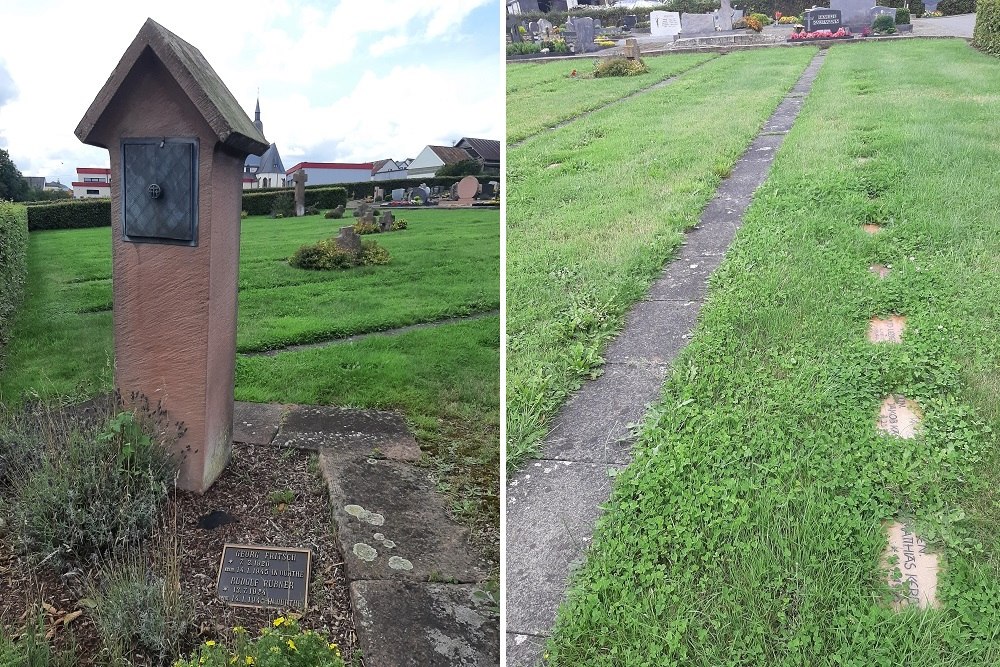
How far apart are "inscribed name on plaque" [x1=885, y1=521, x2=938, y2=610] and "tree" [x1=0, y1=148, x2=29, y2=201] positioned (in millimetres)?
3942

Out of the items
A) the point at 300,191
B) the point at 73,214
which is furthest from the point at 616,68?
the point at 300,191

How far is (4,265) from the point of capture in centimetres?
423

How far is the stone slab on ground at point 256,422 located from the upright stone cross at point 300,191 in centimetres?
838

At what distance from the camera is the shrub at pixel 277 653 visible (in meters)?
1.80

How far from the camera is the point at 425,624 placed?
2172 mm

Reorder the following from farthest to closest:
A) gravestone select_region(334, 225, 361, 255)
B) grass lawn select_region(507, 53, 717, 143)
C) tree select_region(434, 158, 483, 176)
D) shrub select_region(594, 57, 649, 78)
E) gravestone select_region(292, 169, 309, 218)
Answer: tree select_region(434, 158, 483, 176) → gravestone select_region(292, 169, 309, 218) → gravestone select_region(334, 225, 361, 255) → shrub select_region(594, 57, 649, 78) → grass lawn select_region(507, 53, 717, 143)

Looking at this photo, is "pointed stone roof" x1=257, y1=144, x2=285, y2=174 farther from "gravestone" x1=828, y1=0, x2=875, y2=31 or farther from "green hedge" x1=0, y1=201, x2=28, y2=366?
"gravestone" x1=828, y1=0, x2=875, y2=31

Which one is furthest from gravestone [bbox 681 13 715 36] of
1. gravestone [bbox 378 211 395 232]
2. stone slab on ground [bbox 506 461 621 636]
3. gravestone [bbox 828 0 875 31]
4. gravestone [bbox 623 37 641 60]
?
stone slab on ground [bbox 506 461 621 636]

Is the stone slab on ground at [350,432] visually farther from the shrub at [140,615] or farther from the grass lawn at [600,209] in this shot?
the shrub at [140,615]

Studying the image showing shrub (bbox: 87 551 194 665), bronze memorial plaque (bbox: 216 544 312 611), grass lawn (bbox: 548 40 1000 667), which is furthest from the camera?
bronze memorial plaque (bbox: 216 544 312 611)

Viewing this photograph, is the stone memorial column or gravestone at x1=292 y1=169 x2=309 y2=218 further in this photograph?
gravestone at x1=292 y1=169 x2=309 y2=218

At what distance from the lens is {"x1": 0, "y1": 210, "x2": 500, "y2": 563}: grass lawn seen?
3.61m

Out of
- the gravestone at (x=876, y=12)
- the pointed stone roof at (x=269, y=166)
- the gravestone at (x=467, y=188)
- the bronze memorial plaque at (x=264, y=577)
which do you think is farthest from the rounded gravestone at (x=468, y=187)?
the bronze memorial plaque at (x=264, y=577)

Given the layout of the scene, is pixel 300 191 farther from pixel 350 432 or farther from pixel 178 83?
pixel 178 83
